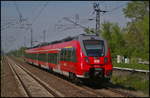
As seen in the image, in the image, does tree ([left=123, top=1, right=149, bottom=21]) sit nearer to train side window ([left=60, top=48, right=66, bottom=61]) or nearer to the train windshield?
the train windshield

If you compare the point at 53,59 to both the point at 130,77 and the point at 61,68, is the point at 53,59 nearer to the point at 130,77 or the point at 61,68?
the point at 61,68

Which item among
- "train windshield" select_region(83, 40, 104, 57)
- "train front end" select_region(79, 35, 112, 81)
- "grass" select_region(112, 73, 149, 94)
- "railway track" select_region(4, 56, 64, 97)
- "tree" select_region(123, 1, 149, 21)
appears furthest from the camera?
"tree" select_region(123, 1, 149, 21)

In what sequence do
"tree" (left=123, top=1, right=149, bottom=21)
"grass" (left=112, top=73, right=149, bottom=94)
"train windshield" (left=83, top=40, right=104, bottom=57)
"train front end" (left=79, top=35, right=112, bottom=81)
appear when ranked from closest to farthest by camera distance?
"grass" (left=112, top=73, right=149, bottom=94) → "train front end" (left=79, top=35, right=112, bottom=81) → "train windshield" (left=83, top=40, right=104, bottom=57) → "tree" (left=123, top=1, right=149, bottom=21)

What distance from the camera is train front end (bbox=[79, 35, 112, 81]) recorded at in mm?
15547

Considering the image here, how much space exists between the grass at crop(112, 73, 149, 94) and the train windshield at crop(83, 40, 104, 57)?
2487mm

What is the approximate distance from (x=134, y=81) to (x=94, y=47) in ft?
10.8

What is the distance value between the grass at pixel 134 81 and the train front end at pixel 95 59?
1.50 metres

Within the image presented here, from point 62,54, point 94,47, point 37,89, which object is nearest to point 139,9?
point 62,54

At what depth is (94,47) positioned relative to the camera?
16.1 m

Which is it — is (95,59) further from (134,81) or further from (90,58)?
(134,81)

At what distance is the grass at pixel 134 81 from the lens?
47.9ft

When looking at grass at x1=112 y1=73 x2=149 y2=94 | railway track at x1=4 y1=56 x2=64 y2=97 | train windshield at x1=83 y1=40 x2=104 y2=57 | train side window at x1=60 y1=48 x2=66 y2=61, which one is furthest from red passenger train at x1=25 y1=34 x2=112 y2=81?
train side window at x1=60 y1=48 x2=66 y2=61

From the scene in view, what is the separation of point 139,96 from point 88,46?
497 cm

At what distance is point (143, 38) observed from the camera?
17.0 meters
